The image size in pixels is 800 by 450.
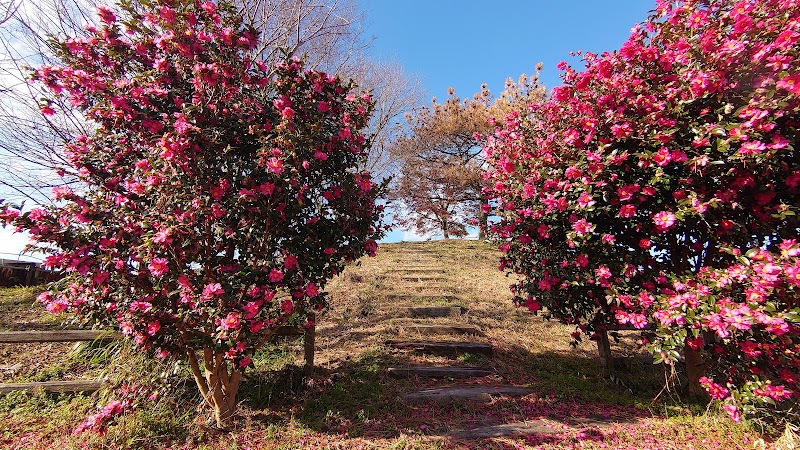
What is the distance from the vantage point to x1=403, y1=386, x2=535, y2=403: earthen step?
4.02 metres

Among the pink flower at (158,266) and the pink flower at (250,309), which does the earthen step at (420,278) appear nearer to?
the pink flower at (250,309)

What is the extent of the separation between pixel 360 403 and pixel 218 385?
1341 millimetres

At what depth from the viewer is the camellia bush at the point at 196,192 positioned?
9.65ft

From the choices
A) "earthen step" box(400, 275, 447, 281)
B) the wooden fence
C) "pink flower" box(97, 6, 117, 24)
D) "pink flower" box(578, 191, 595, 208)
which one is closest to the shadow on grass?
the wooden fence

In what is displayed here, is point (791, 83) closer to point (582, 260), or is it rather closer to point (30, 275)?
point (582, 260)

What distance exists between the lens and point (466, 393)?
163 inches

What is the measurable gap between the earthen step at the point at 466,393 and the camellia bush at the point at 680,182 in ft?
3.27

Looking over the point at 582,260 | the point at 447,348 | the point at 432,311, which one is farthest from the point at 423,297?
the point at 582,260

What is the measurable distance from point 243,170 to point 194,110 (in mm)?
577

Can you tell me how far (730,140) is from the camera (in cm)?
283

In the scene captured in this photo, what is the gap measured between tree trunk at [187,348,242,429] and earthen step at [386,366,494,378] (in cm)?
173

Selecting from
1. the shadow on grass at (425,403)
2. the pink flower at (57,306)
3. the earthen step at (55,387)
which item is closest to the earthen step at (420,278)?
the shadow on grass at (425,403)

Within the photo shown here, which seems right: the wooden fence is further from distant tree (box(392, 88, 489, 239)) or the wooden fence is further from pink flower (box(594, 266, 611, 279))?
distant tree (box(392, 88, 489, 239))

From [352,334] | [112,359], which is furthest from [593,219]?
[112,359]
